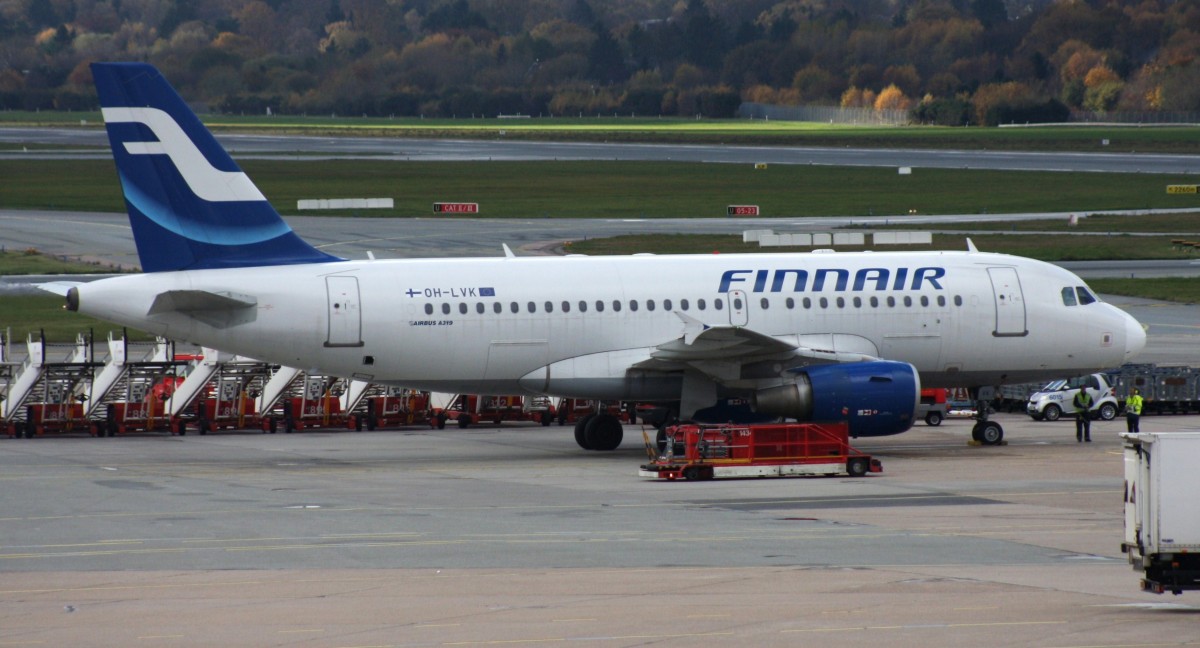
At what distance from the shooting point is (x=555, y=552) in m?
23.2

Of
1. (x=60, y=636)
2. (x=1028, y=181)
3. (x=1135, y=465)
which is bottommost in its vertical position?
(x=60, y=636)

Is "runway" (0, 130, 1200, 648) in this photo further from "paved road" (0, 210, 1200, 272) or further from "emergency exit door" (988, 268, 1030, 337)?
"paved road" (0, 210, 1200, 272)

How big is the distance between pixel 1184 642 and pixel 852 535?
25.7 feet

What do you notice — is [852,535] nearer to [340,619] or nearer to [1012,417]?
[340,619]

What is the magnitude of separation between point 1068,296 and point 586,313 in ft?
37.4

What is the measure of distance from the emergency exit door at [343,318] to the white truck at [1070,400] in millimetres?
19551

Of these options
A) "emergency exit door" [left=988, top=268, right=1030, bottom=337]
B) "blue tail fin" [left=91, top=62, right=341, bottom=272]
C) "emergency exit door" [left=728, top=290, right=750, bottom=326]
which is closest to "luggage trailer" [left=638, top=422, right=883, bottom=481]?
"emergency exit door" [left=728, top=290, right=750, bottom=326]

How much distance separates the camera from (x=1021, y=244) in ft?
259

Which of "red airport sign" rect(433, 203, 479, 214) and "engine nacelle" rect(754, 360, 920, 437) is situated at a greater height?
"red airport sign" rect(433, 203, 479, 214)

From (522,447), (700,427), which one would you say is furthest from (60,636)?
(522,447)

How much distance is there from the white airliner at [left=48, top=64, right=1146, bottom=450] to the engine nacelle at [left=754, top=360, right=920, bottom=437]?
1.7 inches

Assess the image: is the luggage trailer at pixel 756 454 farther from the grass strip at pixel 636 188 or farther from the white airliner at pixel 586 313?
the grass strip at pixel 636 188

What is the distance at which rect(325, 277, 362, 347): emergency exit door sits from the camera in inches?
1342

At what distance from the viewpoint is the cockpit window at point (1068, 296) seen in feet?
123
